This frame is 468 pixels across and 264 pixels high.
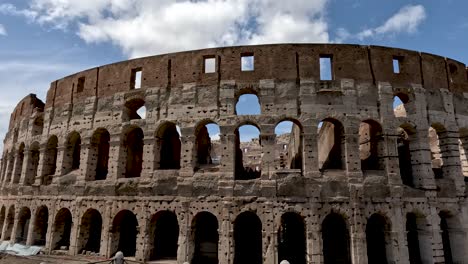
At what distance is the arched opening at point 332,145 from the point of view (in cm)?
1330

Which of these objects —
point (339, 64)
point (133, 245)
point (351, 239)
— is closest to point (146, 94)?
point (133, 245)

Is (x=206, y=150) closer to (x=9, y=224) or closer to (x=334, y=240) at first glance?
(x=334, y=240)

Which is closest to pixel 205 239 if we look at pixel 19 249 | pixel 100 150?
pixel 100 150

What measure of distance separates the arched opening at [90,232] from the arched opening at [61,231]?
1.19 m

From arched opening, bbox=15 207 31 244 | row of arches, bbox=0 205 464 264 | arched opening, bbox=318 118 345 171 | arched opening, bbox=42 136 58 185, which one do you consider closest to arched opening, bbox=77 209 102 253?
row of arches, bbox=0 205 464 264

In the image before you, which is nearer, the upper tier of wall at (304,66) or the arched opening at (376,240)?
the arched opening at (376,240)

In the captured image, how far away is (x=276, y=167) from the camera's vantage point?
532 inches

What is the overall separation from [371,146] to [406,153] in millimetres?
1687

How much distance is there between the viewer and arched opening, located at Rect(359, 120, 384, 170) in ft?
43.6

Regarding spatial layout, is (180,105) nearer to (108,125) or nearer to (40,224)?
(108,125)

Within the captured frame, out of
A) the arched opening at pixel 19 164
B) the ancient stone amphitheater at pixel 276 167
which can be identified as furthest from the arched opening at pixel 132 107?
the arched opening at pixel 19 164

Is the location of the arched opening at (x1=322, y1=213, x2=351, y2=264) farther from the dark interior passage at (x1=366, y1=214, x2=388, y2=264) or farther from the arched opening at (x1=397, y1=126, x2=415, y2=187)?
the arched opening at (x1=397, y1=126, x2=415, y2=187)

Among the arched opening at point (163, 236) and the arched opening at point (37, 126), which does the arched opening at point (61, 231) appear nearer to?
the arched opening at point (163, 236)

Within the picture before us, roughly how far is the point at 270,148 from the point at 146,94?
644cm
